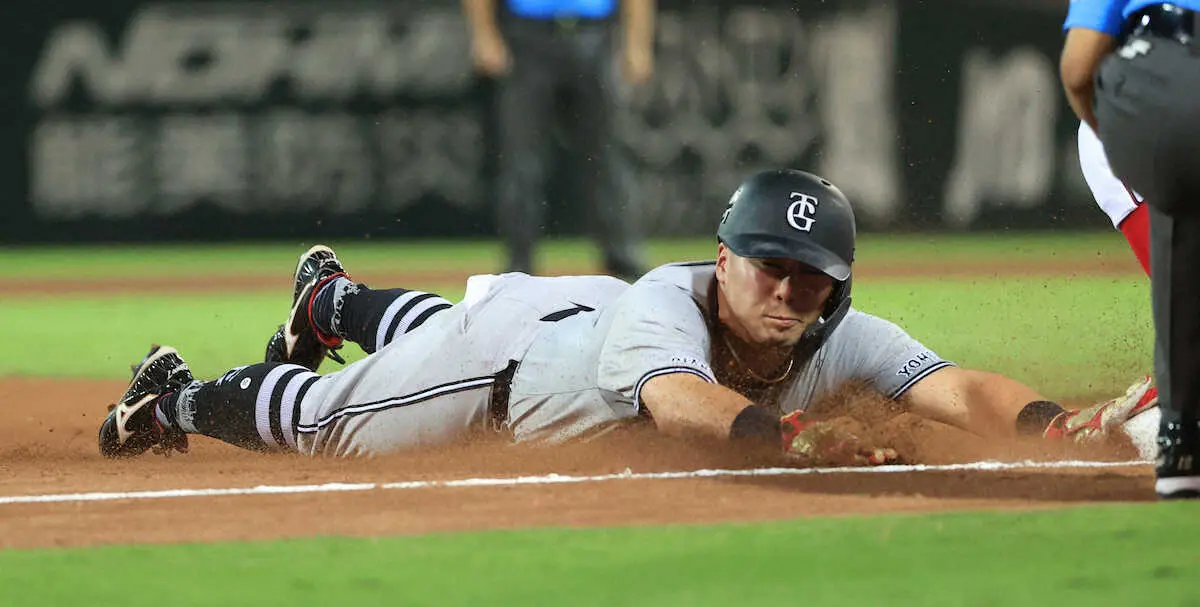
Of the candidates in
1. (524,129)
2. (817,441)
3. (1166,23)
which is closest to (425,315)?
(817,441)

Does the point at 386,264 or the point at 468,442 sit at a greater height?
the point at 468,442

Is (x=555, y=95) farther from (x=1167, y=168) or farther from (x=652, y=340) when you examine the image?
(x=1167, y=168)

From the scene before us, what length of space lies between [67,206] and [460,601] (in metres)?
13.0

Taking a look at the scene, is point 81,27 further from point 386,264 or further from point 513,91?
point 513,91

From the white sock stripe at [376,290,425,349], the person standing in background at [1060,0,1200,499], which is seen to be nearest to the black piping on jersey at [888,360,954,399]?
the person standing in background at [1060,0,1200,499]

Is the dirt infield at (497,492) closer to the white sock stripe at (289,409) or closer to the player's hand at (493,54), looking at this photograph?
the white sock stripe at (289,409)

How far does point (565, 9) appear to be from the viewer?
10242mm

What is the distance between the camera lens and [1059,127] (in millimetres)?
15500

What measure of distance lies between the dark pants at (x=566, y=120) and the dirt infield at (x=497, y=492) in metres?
5.45

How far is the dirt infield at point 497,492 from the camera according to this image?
355cm

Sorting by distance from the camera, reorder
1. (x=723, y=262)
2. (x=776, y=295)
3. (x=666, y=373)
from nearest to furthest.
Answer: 1. (x=666, y=373)
2. (x=776, y=295)
3. (x=723, y=262)

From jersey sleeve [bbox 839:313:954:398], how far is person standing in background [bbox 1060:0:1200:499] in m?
0.95

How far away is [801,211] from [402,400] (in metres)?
1.24

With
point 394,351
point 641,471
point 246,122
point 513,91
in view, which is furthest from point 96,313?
point 641,471
